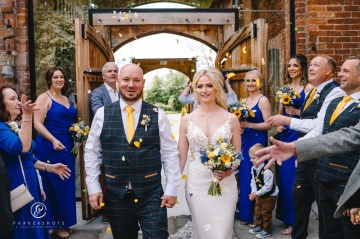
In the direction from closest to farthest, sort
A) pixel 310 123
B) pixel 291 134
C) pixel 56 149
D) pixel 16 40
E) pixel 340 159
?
pixel 340 159, pixel 310 123, pixel 56 149, pixel 291 134, pixel 16 40

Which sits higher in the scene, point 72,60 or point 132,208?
point 72,60

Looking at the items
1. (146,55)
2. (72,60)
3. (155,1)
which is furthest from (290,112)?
(146,55)

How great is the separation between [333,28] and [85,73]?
377 centimetres

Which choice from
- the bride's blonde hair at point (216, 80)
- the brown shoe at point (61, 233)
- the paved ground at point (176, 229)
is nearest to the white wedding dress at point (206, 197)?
the bride's blonde hair at point (216, 80)

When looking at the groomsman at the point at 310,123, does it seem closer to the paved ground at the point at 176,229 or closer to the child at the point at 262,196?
the child at the point at 262,196

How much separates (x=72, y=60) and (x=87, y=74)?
396cm

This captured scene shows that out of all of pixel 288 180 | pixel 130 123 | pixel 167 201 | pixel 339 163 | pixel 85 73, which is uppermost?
pixel 85 73

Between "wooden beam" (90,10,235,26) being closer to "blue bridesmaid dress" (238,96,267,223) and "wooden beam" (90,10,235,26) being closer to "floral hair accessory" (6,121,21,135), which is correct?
"blue bridesmaid dress" (238,96,267,223)

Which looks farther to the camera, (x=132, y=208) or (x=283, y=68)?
(x=283, y=68)

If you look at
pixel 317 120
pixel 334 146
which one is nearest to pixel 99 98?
pixel 317 120

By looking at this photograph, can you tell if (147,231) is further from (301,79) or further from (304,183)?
(301,79)

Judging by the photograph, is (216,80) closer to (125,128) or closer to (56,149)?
(125,128)

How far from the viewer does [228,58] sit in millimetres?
7309

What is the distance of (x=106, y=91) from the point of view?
221 inches
